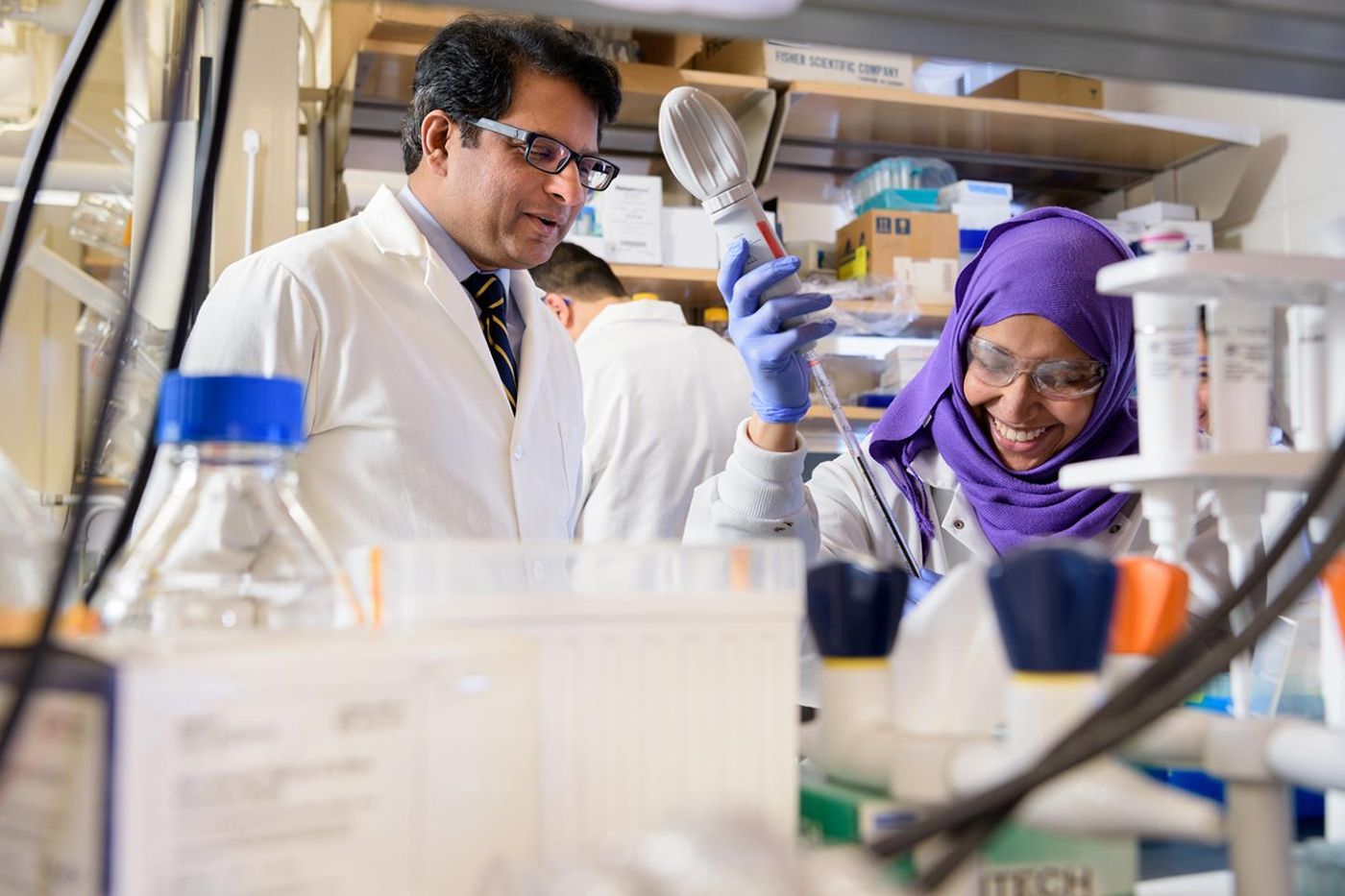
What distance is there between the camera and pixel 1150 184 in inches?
174

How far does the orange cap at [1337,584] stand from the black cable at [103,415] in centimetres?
50

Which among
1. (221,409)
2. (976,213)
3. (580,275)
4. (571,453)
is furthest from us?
(976,213)

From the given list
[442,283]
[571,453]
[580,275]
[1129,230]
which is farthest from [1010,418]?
[1129,230]

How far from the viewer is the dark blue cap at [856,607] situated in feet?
1.90

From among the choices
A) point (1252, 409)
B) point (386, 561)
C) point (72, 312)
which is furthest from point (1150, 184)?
point (386, 561)

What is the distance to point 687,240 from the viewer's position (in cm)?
369

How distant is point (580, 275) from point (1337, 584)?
2777mm

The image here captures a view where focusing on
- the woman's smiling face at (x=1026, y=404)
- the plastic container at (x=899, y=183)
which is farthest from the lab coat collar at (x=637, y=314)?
the woman's smiling face at (x=1026, y=404)

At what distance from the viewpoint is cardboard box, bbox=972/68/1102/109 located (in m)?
4.04

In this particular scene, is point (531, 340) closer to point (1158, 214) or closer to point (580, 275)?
point (580, 275)

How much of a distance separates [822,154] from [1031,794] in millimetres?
3914

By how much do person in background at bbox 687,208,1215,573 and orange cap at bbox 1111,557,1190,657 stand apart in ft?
3.25

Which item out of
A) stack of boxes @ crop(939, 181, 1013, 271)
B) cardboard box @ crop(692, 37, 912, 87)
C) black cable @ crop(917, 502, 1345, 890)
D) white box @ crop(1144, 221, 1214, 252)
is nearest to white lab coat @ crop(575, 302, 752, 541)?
cardboard box @ crop(692, 37, 912, 87)

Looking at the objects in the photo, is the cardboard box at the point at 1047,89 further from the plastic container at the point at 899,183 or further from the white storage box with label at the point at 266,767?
the white storage box with label at the point at 266,767
